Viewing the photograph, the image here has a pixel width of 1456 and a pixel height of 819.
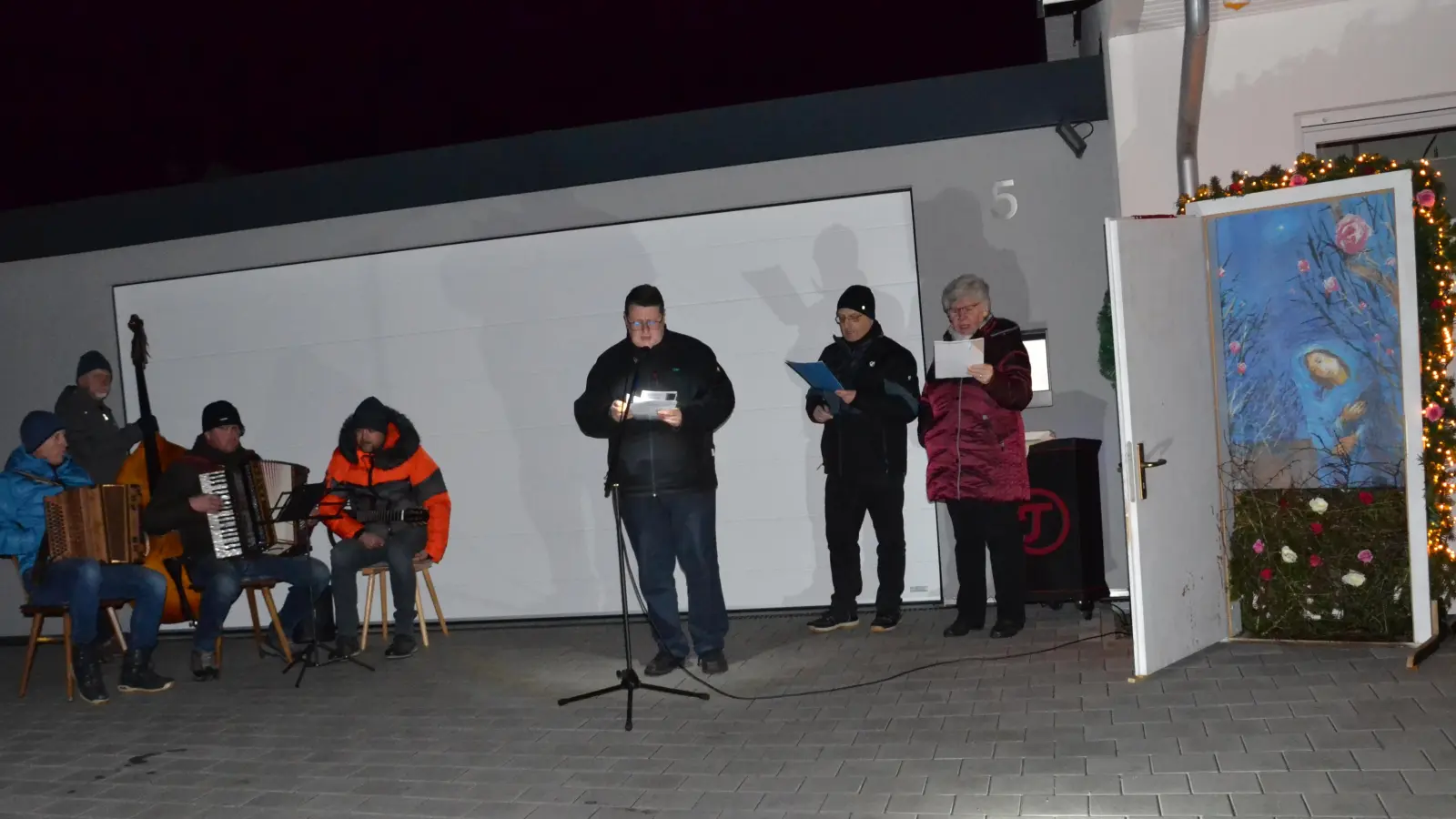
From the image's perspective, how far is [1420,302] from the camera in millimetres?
5090

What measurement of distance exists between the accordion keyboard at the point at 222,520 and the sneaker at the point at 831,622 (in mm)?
3213

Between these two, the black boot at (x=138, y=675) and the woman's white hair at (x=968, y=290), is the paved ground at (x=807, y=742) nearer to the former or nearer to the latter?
the black boot at (x=138, y=675)

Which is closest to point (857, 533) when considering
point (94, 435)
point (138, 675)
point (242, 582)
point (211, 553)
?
point (242, 582)

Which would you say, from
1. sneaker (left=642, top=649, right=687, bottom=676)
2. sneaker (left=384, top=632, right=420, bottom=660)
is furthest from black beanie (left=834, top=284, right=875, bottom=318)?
sneaker (left=384, top=632, right=420, bottom=660)

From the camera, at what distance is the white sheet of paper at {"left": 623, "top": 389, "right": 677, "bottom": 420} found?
5.20 m

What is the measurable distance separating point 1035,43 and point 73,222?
1462cm

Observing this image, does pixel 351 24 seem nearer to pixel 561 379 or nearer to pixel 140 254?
pixel 140 254

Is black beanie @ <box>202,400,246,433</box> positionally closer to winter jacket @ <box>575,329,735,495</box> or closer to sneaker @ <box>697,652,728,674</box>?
winter jacket @ <box>575,329,735,495</box>

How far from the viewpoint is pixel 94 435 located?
24.9 feet

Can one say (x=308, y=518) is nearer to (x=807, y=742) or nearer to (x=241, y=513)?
(x=241, y=513)

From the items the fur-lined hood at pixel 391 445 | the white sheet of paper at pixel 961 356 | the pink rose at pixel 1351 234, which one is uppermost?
the pink rose at pixel 1351 234

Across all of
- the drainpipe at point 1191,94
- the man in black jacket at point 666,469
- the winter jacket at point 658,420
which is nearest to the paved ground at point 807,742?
the man in black jacket at point 666,469

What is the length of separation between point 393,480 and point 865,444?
2.71 meters

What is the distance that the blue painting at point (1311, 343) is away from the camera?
5203mm
